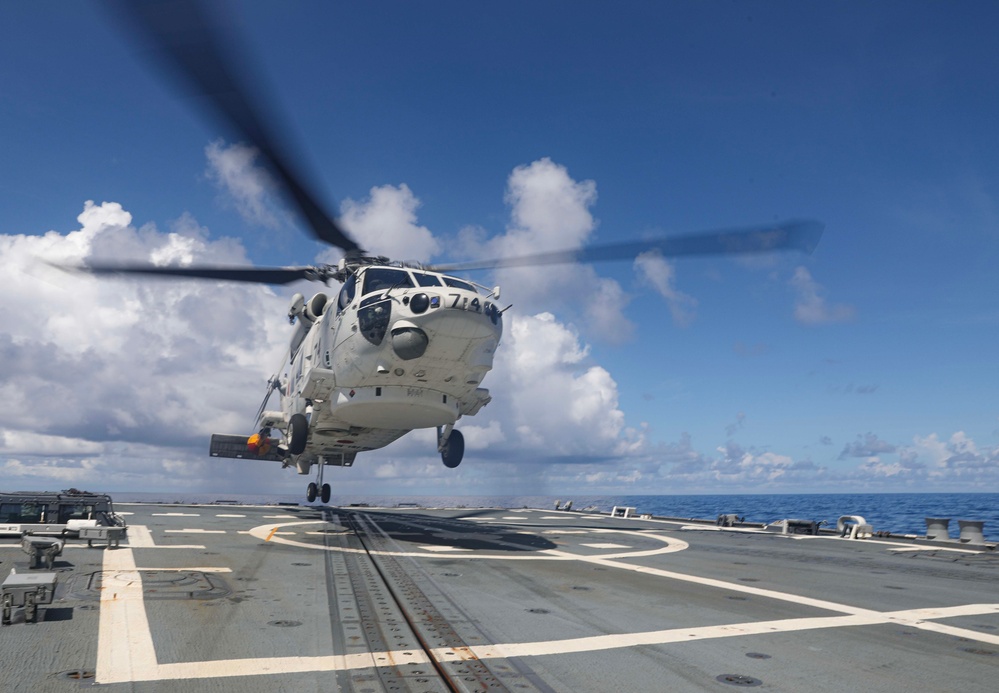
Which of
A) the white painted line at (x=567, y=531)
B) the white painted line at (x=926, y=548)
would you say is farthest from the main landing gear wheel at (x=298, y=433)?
the white painted line at (x=926, y=548)

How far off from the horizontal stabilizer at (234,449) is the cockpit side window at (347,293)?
11378 millimetres

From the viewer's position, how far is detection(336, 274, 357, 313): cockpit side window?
17.8m

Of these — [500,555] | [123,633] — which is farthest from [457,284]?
[123,633]

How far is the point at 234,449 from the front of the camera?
28.1 meters

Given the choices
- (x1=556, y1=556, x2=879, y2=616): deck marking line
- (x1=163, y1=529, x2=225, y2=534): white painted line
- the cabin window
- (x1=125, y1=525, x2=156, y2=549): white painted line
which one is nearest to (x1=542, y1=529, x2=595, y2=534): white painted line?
(x1=556, y1=556, x2=879, y2=616): deck marking line

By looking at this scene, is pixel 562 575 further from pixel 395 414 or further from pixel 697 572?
pixel 395 414

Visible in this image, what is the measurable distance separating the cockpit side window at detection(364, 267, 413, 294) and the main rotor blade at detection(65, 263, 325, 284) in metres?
4.70

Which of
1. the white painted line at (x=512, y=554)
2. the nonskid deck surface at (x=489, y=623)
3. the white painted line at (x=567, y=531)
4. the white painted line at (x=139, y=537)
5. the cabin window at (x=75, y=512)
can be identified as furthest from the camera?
the white painted line at (x=567, y=531)

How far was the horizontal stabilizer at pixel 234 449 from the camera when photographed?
89.7ft

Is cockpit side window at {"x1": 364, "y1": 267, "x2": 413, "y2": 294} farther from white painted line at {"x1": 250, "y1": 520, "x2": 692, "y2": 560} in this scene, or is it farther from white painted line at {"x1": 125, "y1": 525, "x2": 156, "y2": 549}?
white painted line at {"x1": 125, "y1": 525, "x2": 156, "y2": 549}

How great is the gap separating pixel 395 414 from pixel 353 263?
220 inches

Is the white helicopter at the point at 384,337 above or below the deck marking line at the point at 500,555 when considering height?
above

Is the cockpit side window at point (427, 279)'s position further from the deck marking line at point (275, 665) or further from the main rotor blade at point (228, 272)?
the deck marking line at point (275, 665)

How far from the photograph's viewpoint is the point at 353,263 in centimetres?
2081
